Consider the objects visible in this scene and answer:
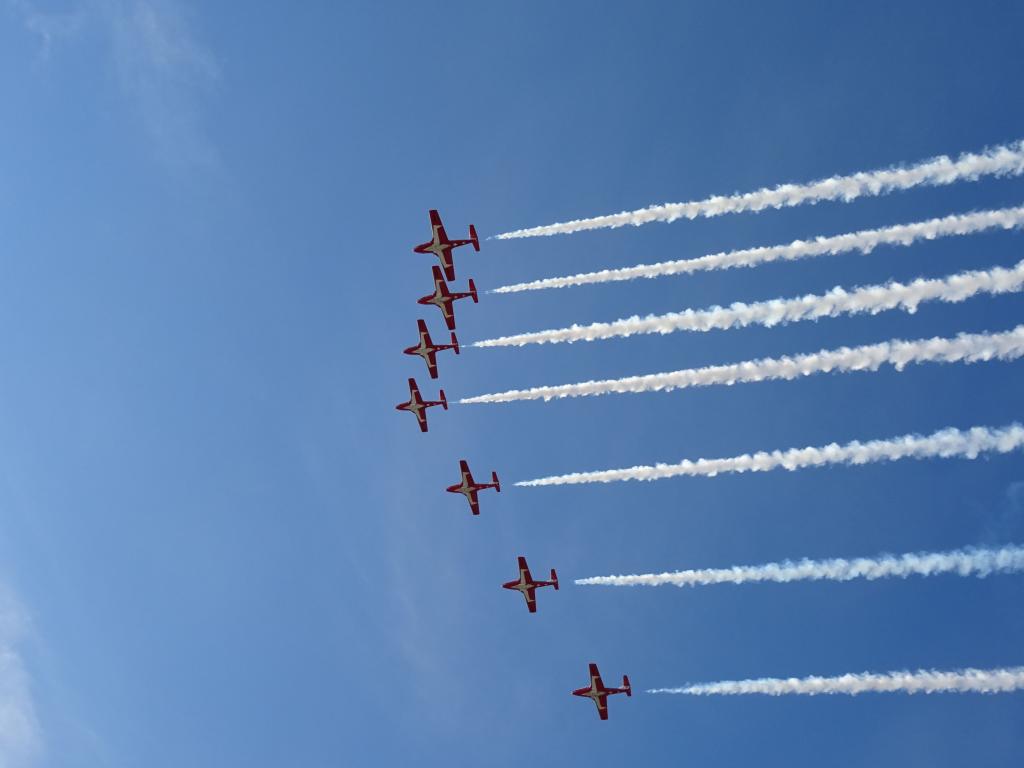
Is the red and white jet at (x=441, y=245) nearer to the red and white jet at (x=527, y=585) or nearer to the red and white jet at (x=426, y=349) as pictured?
the red and white jet at (x=426, y=349)

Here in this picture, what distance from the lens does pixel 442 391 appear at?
234ft

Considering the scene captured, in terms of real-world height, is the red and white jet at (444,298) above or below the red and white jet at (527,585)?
above

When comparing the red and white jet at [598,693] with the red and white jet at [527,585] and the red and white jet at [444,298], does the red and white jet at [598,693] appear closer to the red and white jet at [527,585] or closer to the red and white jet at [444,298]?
the red and white jet at [527,585]

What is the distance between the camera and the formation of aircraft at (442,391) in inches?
2665

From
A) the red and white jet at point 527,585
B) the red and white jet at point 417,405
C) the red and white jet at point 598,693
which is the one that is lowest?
the red and white jet at point 598,693

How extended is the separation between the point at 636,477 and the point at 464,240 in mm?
20303

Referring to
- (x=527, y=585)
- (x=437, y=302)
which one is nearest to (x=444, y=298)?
(x=437, y=302)

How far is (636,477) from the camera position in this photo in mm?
55125

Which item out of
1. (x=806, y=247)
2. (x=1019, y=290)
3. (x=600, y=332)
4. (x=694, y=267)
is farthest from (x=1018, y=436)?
(x=600, y=332)

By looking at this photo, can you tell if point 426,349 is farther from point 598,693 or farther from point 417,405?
point 598,693

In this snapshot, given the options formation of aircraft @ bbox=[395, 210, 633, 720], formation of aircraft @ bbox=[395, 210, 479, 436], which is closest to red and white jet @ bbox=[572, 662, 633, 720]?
formation of aircraft @ bbox=[395, 210, 633, 720]

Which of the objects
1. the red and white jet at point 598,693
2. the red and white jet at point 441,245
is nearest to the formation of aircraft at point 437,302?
the red and white jet at point 441,245

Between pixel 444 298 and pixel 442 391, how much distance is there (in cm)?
595

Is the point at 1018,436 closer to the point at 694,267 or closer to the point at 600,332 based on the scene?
the point at 694,267
